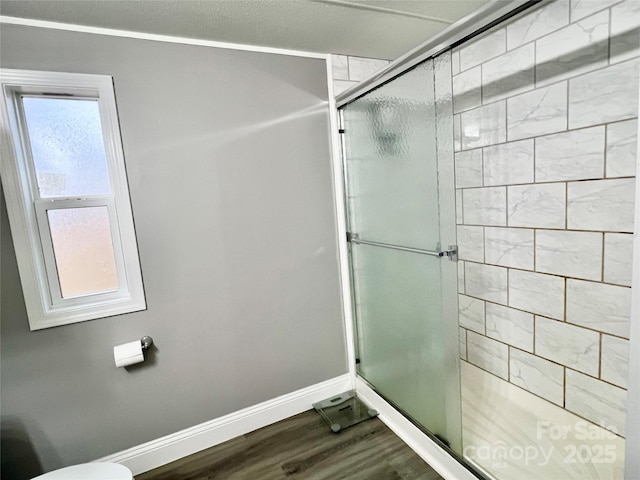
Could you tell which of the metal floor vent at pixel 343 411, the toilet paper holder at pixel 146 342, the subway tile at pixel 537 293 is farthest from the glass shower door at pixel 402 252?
the toilet paper holder at pixel 146 342

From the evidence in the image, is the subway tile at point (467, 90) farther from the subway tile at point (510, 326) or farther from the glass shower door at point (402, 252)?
the subway tile at point (510, 326)

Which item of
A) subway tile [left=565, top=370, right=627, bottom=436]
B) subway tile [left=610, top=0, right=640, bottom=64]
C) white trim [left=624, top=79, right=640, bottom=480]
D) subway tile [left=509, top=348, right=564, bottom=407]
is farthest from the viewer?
subway tile [left=509, top=348, right=564, bottom=407]

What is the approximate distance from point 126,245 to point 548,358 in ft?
7.29

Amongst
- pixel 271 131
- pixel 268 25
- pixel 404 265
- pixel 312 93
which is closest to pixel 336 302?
A: pixel 404 265

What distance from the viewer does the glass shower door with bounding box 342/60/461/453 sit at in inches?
56.7

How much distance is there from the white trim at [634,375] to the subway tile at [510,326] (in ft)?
3.38

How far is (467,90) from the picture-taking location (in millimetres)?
1933

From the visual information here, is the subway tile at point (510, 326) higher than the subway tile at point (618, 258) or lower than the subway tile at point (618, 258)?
lower

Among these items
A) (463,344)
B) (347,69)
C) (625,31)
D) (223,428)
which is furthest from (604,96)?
(223,428)

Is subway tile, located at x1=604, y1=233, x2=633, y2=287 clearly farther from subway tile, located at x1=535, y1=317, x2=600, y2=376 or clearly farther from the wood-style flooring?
the wood-style flooring

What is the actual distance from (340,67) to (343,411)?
2.10m

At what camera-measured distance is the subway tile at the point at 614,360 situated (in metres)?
1.38

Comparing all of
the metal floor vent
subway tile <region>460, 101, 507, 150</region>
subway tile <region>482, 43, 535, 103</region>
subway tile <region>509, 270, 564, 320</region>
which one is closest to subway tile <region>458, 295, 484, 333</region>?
subway tile <region>509, 270, 564, 320</region>

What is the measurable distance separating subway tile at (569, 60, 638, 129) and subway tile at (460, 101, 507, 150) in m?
0.34
